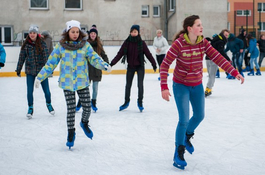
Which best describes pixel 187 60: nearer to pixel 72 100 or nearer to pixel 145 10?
pixel 72 100

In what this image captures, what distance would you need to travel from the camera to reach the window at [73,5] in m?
27.5

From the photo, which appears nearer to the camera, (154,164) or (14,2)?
(154,164)

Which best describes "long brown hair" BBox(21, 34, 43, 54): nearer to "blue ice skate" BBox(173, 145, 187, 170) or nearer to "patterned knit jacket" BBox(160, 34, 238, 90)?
"patterned knit jacket" BBox(160, 34, 238, 90)

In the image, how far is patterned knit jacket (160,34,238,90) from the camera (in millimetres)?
4164

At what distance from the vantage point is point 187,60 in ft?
13.8

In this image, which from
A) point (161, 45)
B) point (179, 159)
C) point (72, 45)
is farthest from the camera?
point (161, 45)

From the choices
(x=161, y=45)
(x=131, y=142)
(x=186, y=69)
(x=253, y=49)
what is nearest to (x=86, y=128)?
(x=131, y=142)

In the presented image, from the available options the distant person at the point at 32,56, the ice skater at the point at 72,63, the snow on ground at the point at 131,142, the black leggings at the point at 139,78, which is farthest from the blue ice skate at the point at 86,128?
the black leggings at the point at 139,78

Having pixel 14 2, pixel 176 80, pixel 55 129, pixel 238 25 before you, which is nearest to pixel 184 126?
pixel 176 80

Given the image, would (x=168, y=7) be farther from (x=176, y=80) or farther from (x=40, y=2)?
(x=176, y=80)

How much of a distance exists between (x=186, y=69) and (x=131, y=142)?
1.53 metres

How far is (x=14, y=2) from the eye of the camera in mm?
26328

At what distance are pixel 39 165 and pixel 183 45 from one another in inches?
71.1

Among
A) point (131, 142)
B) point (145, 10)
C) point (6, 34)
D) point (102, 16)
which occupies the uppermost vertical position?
point (145, 10)
